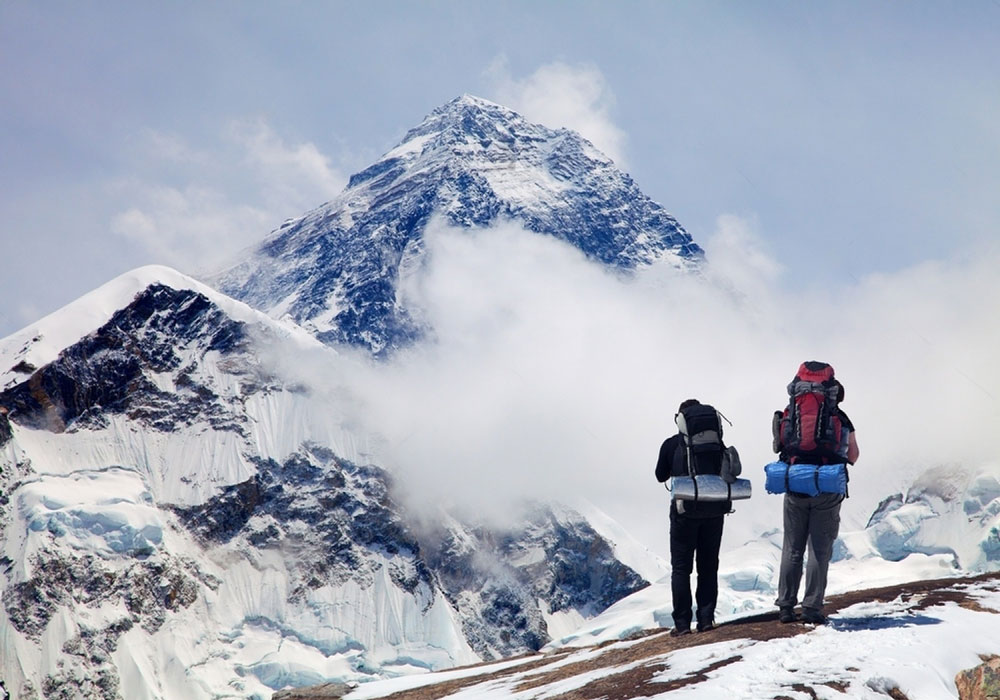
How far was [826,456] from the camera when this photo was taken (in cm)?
1505

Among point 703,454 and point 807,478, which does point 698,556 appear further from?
point 807,478

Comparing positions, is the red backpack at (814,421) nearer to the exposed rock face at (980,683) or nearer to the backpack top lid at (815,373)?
the backpack top lid at (815,373)

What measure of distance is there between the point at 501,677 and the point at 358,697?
3.73 metres

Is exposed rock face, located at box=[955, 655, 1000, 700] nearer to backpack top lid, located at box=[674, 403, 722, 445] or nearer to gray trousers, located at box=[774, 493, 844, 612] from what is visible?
gray trousers, located at box=[774, 493, 844, 612]

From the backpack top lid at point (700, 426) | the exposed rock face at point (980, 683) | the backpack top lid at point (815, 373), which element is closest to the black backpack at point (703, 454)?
the backpack top lid at point (700, 426)

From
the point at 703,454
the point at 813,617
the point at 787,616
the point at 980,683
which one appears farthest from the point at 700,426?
the point at 980,683

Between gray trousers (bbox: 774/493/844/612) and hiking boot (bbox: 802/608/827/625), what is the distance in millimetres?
57

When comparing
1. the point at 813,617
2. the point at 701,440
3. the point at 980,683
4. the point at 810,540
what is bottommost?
the point at 980,683

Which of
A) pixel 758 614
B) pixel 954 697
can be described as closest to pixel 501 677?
pixel 758 614

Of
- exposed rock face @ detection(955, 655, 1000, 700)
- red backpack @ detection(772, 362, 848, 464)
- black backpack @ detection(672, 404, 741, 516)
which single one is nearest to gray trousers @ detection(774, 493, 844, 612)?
red backpack @ detection(772, 362, 848, 464)

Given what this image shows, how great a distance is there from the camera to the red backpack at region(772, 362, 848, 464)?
15.0 metres

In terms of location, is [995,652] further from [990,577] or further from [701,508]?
[990,577]

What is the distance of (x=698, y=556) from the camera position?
16.5 m

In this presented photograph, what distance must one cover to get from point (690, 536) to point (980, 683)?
5140 millimetres
